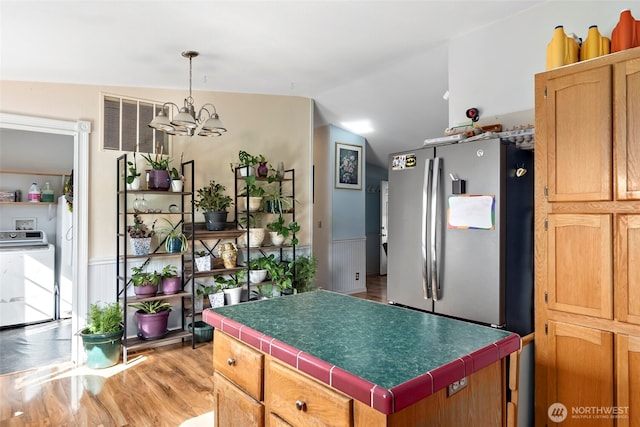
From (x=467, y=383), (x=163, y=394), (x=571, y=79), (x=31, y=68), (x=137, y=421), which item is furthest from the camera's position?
(x=31, y=68)

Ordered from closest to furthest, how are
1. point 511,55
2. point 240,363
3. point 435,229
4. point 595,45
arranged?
point 240,363
point 595,45
point 435,229
point 511,55

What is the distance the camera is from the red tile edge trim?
34.6 inches

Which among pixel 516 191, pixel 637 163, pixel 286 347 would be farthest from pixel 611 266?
pixel 286 347

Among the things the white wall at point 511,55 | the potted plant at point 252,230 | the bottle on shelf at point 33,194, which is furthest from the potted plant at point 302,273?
the bottle on shelf at point 33,194

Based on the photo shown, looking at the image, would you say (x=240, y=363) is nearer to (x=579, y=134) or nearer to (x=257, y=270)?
(x=579, y=134)

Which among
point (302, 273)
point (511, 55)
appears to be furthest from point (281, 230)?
point (511, 55)

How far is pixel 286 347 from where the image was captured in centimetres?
117

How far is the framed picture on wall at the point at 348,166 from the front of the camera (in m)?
5.82

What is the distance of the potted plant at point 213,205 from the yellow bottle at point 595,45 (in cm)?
310

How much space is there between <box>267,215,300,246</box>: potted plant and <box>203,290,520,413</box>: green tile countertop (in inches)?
99.5

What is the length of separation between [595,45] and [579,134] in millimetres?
510

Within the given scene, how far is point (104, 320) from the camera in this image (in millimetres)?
3324

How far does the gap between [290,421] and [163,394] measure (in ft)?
6.65

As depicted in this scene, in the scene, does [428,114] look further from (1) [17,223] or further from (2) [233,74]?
(1) [17,223]
